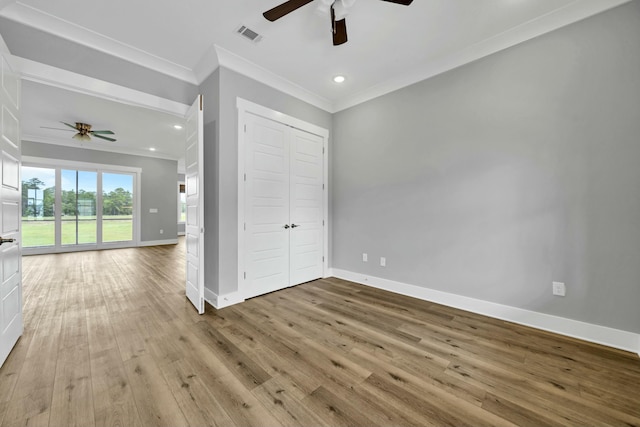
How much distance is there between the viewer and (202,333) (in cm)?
232

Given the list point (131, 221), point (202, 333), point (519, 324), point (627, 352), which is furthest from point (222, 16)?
point (131, 221)

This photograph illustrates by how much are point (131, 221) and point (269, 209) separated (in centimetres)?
666

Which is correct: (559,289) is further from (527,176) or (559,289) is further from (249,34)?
(249,34)

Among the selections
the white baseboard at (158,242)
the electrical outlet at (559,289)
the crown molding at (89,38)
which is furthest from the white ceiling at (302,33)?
the white baseboard at (158,242)

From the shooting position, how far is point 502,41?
2.59m

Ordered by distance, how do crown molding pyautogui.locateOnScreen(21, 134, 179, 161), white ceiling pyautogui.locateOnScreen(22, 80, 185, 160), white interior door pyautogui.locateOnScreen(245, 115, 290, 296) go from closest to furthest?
white interior door pyautogui.locateOnScreen(245, 115, 290, 296), white ceiling pyautogui.locateOnScreen(22, 80, 185, 160), crown molding pyautogui.locateOnScreen(21, 134, 179, 161)

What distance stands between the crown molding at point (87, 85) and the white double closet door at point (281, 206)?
1014mm

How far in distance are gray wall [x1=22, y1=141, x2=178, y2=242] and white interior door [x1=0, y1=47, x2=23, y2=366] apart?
600 centimetres

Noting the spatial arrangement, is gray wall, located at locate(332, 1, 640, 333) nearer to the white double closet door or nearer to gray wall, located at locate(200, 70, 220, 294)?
the white double closet door

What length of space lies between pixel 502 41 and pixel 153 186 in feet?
29.7

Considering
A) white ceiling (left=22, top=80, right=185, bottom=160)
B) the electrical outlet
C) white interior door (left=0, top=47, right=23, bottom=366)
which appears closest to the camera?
white interior door (left=0, top=47, right=23, bottom=366)

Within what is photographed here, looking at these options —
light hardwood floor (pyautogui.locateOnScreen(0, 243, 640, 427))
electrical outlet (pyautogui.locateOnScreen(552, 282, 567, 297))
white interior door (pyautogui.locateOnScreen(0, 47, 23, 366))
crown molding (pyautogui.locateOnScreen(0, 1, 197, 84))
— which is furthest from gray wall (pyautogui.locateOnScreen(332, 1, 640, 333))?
white interior door (pyautogui.locateOnScreen(0, 47, 23, 366))

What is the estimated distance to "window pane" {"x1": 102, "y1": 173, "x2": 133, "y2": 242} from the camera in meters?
7.29

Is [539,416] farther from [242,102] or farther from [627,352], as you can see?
[242,102]
